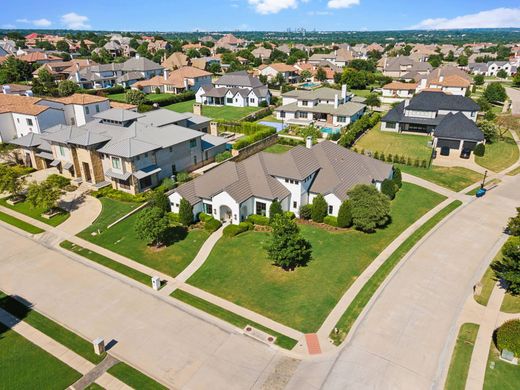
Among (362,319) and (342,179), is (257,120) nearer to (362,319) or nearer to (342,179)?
(342,179)

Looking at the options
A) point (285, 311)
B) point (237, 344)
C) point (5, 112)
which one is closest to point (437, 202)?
point (285, 311)

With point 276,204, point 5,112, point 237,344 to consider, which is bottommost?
point 237,344

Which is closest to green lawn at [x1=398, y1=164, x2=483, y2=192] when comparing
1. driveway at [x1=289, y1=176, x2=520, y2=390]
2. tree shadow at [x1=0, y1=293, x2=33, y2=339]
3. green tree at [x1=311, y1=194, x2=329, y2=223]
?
driveway at [x1=289, y1=176, x2=520, y2=390]

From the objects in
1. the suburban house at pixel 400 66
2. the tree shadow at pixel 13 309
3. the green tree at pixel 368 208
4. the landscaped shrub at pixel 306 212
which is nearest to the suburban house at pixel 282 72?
the suburban house at pixel 400 66

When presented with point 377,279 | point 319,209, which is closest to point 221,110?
point 319,209

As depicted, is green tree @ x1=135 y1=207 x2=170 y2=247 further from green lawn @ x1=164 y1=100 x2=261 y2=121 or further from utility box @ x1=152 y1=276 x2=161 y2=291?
green lawn @ x1=164 y1=100 x2=261 y2=121

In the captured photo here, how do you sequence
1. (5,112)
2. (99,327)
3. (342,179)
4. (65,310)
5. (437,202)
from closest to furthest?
(99,327) → (65,310) → (342,179) → (437,202) → (5,112)
